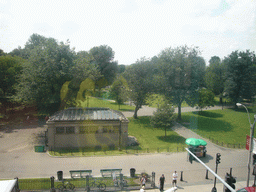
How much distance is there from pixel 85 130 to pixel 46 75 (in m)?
9.13

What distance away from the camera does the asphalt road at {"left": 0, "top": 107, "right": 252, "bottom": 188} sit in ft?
54.3

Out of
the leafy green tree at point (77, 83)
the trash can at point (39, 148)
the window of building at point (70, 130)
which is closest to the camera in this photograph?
the trash can at point (39, 148)

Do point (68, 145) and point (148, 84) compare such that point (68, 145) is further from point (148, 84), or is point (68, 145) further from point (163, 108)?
point (148, 84)

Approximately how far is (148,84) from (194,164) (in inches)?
827

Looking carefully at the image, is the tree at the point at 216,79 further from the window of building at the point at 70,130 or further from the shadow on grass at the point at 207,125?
the window of building at the point at 70,130

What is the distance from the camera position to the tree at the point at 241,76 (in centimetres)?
5316

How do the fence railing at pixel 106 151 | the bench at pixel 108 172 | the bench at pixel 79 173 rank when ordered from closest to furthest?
the bench at pixel 79 173, the bench at pixel 108 172, the fence railing at pixel 106 151

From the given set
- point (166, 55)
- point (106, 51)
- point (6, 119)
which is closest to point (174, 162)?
point (166, 55)

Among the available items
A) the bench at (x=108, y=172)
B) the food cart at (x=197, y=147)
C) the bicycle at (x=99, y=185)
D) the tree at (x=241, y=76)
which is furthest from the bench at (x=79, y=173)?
the tree at (x=241, y=76)

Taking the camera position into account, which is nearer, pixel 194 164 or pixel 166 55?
pixel 194 164

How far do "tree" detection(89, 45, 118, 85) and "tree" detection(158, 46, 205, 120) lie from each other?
136ft

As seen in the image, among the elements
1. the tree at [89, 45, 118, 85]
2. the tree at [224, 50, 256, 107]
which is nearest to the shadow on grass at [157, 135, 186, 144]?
the tree at [224, 50, 256, 107]

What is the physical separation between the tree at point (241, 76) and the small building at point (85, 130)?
140 feet

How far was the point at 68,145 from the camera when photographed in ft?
73.9
